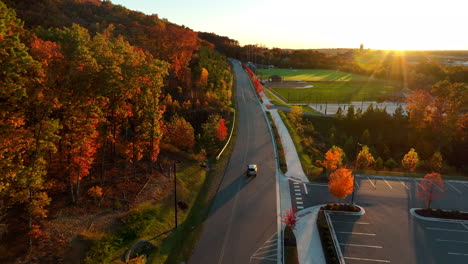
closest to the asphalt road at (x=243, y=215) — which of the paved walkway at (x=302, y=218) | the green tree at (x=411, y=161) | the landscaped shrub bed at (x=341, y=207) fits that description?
the paved walkway at (x=302, y=218)

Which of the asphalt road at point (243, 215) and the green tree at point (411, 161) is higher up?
the green tree at point (411, 161)

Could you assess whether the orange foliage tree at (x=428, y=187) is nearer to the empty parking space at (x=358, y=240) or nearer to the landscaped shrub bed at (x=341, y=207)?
the landscaped shrub bed at (x=341, y=207)

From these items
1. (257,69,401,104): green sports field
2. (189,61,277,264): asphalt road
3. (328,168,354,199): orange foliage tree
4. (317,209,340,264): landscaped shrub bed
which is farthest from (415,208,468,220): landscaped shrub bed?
(257,69,401,104): green sports field

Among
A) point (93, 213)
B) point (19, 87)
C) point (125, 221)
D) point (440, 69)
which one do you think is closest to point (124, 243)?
point (125, 221)

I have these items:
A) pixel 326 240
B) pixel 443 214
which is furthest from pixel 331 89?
pixel 326 240

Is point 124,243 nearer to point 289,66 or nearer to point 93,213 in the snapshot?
point 93,213
